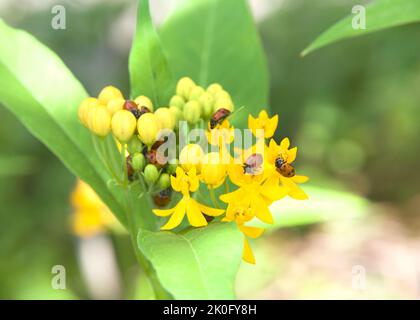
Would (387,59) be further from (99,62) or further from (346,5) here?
(99,62)

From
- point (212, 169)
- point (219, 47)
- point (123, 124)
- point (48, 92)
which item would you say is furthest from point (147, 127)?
point (219, 47)

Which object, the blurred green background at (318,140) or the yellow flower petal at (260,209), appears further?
the blurred green background at (318,140)

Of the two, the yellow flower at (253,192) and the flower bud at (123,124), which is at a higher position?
the flower bud at (123,124)

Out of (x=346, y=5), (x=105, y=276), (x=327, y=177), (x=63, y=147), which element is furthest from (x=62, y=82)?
(x=346, y=5)

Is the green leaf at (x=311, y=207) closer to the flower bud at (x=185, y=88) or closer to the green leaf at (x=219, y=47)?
the green leaf at (x=219, y=47)

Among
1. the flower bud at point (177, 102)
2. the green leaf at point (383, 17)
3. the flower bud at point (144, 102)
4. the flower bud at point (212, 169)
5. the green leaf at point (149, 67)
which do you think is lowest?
the flower bud at point (212, 169)

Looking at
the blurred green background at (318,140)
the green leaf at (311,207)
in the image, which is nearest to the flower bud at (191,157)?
the green leaf at (311,207)

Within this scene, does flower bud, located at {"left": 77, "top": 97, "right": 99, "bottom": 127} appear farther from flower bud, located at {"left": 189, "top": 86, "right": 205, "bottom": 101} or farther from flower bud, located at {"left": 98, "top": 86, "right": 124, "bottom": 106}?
flower bud, located at {"left": 189, "top": 86, "right": 205, "bottom": 101}

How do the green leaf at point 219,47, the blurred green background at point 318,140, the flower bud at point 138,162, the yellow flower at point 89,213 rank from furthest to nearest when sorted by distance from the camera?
the blurred green background at point 318,140
the yellow flower at point 89,213
the green leaf at point 219,47
the flower bud at point 138,162
